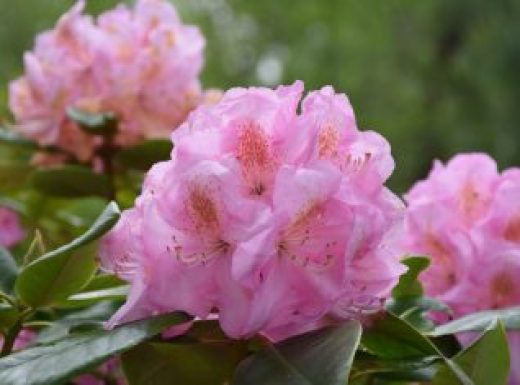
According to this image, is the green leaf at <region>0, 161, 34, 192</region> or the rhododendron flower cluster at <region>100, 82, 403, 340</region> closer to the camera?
the rhododendron flower cluster at <region>100, 82, 403, 340</region>

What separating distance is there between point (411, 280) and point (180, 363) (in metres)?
0.23

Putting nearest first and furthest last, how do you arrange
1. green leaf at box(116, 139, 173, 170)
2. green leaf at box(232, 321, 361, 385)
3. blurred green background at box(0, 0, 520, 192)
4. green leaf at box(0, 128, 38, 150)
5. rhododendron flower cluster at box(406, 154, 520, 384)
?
green leaf at box(232, 321, 361, 385)
rhododendron flower cluster at box(406, 154, 520, 384)
green leaf at box(116, 139, 173, 170)
green leaf at box(0, 128, 38, 150)
blurred green background at box(0, 0, 520, 192)

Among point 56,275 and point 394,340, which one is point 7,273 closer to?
point 56,275

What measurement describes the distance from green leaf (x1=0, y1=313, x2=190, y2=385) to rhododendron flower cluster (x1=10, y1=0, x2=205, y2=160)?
0.60m

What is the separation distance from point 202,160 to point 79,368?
13cm

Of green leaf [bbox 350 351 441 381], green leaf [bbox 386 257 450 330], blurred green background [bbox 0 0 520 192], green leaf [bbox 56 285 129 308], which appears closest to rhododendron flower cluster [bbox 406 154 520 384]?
green leaf [bbox 386 257 450 330]

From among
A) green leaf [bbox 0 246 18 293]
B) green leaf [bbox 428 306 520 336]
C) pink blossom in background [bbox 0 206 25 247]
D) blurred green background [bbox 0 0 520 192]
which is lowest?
blurred green background [bbox 0 0 520 192]

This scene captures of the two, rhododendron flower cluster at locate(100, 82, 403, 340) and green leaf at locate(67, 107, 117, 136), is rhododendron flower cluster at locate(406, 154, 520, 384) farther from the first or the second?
green leaf at locate(67, 107, 117, 136)

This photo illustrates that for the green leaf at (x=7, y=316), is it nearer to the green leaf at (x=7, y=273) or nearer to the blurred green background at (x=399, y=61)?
the green leaf at (x=7, y=273)

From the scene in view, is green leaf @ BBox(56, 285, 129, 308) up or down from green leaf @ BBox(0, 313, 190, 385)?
down

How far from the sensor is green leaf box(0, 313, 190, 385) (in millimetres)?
490

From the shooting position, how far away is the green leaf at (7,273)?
0.63m

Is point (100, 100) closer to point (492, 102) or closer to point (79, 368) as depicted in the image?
point (79, 368)

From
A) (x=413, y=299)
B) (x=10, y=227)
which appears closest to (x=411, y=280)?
(x=413, y=299)
